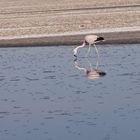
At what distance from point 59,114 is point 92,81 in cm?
367

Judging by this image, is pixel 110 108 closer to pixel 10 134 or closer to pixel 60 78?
pixel 10 134

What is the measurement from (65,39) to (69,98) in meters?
12.9

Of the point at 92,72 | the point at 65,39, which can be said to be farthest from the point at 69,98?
the point at 65,39

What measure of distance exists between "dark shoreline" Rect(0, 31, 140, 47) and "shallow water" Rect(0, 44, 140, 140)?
3.59 m

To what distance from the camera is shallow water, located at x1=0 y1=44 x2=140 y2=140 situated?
11.5 m

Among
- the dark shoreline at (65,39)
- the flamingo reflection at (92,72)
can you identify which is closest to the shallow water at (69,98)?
the flamingo reflection at (92,72)

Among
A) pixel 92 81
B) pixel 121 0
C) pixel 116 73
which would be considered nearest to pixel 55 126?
pixel 92 81

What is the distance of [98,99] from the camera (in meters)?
14.1

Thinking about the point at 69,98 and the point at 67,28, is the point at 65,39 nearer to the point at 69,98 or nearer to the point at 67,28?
the point at 67,28

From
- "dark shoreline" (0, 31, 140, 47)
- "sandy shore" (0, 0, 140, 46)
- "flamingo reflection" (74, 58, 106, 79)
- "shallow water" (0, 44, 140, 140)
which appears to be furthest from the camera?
"sandy shore" (0, 0, 140, 46)

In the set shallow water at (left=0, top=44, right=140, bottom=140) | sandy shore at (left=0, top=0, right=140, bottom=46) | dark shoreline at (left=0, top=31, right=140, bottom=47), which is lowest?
shallow water at (left=0, top=44, right=140, bottom=140)

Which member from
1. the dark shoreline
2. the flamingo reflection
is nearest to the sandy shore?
the dark shoreline

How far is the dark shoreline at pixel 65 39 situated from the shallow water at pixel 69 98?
141 inches

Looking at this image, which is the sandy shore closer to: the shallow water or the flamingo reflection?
the shallow water
